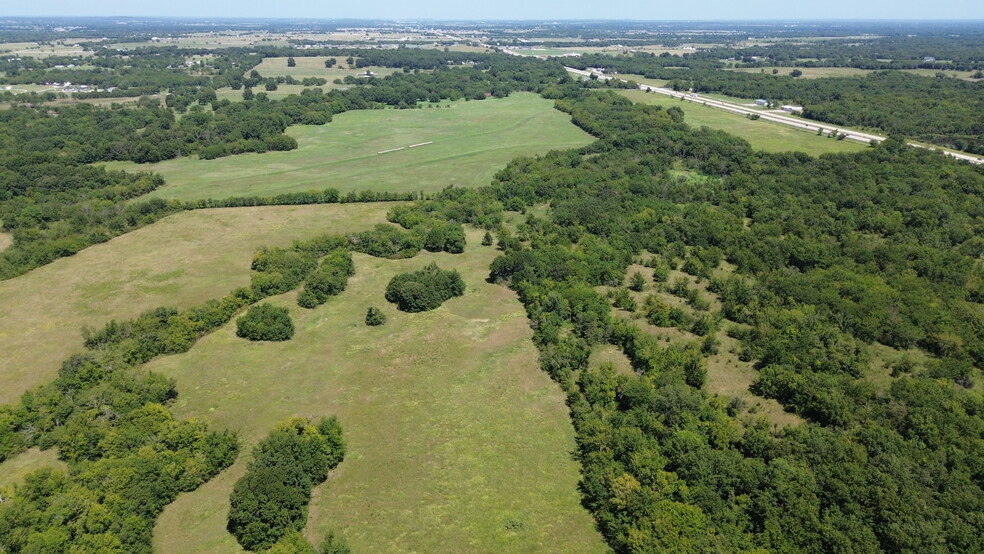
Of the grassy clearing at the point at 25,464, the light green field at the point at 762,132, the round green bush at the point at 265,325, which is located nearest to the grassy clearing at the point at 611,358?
the round green bush at the point at 265,325

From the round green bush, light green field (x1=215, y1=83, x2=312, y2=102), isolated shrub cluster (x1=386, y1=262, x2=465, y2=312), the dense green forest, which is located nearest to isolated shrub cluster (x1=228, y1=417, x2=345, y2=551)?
the round green bush

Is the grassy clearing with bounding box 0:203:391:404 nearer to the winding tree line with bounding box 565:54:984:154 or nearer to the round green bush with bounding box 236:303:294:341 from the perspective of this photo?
the round green bush with bounding box 236:303:294:341

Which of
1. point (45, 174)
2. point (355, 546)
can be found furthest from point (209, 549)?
point (45, 174)

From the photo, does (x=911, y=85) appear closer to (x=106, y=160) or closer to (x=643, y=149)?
(x=643, y=149)

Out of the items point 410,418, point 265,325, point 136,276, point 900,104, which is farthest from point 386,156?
point 900,104

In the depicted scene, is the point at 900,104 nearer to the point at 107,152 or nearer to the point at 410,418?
the point at 410,418
